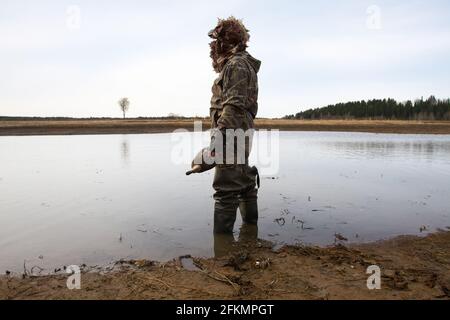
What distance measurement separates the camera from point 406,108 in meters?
104

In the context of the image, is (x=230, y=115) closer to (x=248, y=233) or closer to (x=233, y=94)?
(x=233, y=94)

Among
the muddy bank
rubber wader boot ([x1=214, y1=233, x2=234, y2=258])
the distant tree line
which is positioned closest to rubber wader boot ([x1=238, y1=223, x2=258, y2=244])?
rubber wader boot ([x1=214, y1=233, x2=234, y2=258])

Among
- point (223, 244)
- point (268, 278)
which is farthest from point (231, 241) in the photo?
point (268, 278)

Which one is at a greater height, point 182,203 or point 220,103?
point 220,103

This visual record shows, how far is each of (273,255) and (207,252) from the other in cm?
80

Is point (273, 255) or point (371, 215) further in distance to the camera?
point (371, 215)

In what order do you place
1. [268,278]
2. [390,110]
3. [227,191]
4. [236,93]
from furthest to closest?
[390,110] < [227,191] < [236,93] < [268,278]

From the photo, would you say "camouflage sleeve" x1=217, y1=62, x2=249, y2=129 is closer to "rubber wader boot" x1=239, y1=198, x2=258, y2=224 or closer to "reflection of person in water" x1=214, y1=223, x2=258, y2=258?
"rubber wader boot" x1=239, y1=198, x2=258, y2=224

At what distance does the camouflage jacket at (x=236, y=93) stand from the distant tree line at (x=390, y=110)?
102985 millimetres

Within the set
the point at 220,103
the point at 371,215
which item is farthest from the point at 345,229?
the point at 220,103

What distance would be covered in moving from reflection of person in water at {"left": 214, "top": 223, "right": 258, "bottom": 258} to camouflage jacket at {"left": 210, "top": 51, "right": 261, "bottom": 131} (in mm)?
1467

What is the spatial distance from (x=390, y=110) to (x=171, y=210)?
365 feet

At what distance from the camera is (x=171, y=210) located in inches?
262
